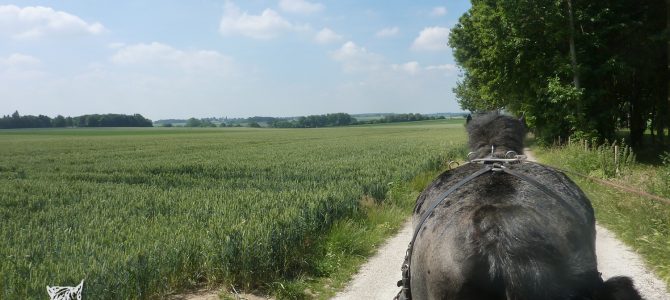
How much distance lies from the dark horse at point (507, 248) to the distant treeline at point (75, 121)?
352 ft

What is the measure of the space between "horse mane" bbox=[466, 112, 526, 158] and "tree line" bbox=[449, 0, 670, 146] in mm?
15160

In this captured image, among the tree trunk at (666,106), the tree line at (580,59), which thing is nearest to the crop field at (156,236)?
the tree line at (580,59)

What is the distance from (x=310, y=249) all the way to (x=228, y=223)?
1.28m

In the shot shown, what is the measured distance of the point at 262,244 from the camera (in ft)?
18.8

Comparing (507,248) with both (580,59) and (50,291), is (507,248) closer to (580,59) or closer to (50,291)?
(50,291)

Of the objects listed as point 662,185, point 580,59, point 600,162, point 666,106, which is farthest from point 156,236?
point 666,106

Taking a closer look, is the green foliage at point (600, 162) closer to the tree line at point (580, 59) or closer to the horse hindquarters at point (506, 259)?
the tree line at point (580, 59)

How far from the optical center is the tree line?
17.5m

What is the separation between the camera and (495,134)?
4344 mm

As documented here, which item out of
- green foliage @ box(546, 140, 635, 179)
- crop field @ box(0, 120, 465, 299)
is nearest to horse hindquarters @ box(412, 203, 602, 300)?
crop field @ box(0, 120, 465, 299)

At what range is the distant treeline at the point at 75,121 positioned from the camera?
92.1m

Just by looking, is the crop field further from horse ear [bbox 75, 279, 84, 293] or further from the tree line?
the tree line

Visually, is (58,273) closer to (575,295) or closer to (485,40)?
Answer: (575,295)

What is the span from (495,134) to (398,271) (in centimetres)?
273
